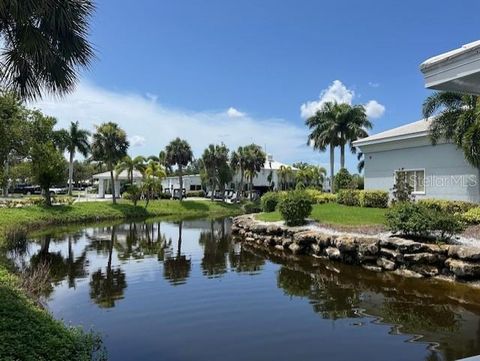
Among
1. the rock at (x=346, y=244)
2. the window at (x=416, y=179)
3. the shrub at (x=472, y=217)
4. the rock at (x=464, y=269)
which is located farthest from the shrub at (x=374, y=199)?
the rock at (x=464, y=269)

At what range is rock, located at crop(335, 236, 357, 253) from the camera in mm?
14655

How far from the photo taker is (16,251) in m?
17.9

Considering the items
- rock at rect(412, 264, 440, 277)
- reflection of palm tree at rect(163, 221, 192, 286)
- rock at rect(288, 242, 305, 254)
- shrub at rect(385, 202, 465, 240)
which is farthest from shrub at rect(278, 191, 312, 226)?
rock at rect(412, 264, 440, 277)

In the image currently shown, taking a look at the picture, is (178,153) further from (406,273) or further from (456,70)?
(456,70)

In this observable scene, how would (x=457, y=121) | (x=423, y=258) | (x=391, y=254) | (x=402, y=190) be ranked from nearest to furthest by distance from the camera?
(x=423, y=258), (x=391, y=254), (x=457, y=121), (x=402, y=190)

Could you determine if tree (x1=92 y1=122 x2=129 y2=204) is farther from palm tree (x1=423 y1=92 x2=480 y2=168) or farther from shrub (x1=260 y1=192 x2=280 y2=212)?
palm tree (x1=423 y1=92 x2=480 y2=168)

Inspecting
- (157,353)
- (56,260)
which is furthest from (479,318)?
(56,260)

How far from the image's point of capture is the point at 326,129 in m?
40.7

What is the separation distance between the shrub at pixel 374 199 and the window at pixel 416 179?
1539 mm

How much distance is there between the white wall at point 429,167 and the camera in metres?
20.4

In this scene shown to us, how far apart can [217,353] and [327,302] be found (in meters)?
3.93

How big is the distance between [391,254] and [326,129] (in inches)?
1116

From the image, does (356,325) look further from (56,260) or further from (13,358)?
(56,260)

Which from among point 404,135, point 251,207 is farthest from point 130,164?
point 404,135
